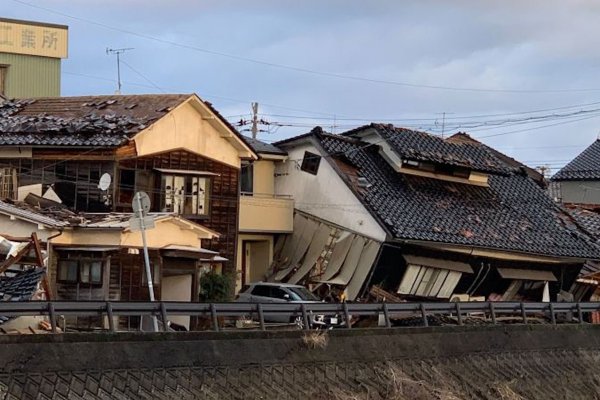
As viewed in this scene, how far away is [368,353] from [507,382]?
417cm

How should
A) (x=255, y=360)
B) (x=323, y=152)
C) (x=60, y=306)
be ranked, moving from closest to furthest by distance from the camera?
1. (x=60, y=306)
2. (x=255, y=360)
3. (x=323, y=152)

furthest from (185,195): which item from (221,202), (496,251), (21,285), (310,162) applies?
(21,285)

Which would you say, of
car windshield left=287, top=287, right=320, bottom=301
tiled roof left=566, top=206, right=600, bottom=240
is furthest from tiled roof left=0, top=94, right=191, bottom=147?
tiled roof left=566, top=206, right=600, bottom=240

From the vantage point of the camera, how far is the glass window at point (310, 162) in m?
36.7

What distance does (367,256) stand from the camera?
33594 millimetres

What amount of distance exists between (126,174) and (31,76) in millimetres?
19634

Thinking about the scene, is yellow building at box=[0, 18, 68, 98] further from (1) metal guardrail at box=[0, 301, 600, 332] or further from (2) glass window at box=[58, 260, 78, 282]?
(1) metal guardrail at box=[0, 301, 600, 332]

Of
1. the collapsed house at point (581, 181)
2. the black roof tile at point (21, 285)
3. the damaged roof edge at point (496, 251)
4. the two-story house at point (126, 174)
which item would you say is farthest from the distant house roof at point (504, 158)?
the black roof tile at point (21, 285)

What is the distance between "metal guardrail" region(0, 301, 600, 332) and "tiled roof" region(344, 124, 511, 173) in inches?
488

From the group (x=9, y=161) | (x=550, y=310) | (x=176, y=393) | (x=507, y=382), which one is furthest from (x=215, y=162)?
(x=176, y=393)

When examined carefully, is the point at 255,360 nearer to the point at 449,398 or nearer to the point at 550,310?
the point at 449,398

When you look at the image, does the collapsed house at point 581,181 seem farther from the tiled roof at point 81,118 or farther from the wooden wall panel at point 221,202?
the tiled roof at point 81,118

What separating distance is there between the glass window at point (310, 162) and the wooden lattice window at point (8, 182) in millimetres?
11809

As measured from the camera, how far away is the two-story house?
27.7m
